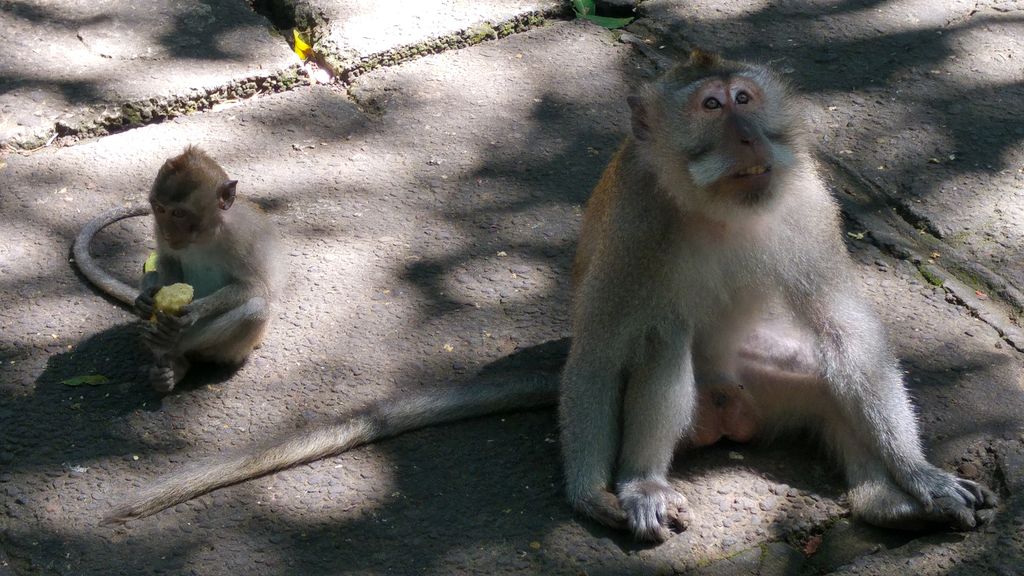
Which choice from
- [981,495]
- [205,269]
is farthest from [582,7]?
[981,495]

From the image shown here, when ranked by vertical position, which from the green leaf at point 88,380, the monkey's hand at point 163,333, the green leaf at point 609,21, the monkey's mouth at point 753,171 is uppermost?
the monkey's mouth at point 753,171

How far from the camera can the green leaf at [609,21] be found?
6336 mm

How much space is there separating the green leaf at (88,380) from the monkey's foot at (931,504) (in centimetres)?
263

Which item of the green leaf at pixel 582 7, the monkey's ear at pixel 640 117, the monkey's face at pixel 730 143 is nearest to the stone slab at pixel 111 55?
the green leaf at pixel 582 7

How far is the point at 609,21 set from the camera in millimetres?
6367

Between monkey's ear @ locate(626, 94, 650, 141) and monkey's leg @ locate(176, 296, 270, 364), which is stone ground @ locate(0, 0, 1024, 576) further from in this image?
monkey's ear @ locate(626, 94, 650, 141)

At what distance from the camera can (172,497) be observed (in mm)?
3623

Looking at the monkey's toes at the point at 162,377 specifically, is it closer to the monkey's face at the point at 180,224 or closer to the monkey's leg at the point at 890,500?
the monkey's face at the point at 180,224

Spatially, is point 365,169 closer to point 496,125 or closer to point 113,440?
point 496,125

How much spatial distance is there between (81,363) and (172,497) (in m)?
0.88

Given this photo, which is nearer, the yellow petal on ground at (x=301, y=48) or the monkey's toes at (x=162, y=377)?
the monkey's toes at (x=162, y=377)

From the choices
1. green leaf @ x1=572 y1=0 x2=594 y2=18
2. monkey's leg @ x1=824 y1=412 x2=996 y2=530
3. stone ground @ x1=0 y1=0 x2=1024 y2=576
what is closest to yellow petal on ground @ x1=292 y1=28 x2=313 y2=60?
stone ground @ x1=0 y1=0 x2=1024 y2=576

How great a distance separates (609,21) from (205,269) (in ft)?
9.79

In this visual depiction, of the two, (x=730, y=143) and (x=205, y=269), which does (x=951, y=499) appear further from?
(x=205, y=269)
